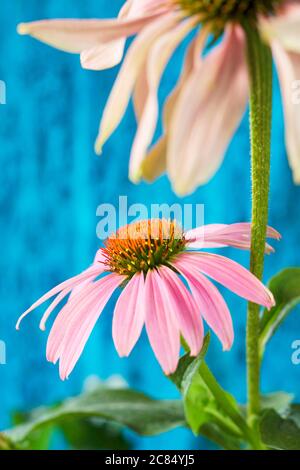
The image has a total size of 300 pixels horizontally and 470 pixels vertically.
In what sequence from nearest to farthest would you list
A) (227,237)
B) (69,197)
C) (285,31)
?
(285,31) < (227,237) < (69,197)

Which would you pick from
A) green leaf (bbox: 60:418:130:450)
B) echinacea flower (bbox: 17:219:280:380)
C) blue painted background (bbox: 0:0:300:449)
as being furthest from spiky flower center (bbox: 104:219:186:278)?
blue painted background (bbox: 0:0:300:449)

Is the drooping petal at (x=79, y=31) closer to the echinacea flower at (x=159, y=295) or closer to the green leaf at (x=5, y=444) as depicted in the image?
the echinacea flower at (x=159, y=295)

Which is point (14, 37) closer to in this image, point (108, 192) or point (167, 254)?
point (108, 192)

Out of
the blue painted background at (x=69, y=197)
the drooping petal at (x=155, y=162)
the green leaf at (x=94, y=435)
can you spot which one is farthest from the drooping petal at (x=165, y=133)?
the blue painted background at (x=69, y=197)

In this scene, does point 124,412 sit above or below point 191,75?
below

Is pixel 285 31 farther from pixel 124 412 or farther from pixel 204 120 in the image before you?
pixel 124 412

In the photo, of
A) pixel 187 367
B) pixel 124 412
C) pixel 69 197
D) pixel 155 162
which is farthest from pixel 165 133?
pixel 69 197
